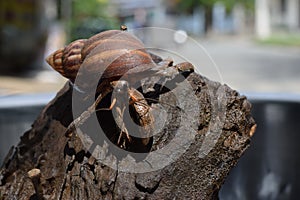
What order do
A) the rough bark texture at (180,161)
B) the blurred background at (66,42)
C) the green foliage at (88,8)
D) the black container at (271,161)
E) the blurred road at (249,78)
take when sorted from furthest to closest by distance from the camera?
the green foliage at (88,8)
the blurred background at (66,42)
the blurred road at (249,78)
the black container at (271,161)
the rough bark texture at (180,161)

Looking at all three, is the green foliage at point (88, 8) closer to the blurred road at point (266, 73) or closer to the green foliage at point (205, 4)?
the blurred road at point (266, 73)

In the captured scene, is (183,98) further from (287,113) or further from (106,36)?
(287,113)

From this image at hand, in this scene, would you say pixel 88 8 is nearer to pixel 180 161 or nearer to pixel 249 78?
pixel 249 78

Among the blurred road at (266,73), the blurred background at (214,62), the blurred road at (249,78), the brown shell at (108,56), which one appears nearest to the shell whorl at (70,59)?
the brown shell at (108,56)

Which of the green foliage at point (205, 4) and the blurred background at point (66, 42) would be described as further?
the green foliage at point (205, 4)

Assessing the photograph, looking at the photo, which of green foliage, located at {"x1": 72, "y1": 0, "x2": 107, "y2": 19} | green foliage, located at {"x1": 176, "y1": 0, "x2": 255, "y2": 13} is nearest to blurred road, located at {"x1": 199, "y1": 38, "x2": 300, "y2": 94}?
green foliage, located at {"x1": 72, "y1": 0, "x2": 107, "y2": 19}

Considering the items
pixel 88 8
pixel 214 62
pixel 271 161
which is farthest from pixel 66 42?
pixel 214 62
